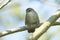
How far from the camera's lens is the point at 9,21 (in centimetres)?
568

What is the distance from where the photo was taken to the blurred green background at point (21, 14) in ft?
16.3

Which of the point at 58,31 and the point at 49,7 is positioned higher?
the point at 49,7

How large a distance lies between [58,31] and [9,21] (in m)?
1.31

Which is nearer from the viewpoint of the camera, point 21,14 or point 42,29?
point 42,29

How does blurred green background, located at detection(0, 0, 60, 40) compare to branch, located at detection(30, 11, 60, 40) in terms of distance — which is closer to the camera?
branch, located at detection(30, 11, 60, 40)

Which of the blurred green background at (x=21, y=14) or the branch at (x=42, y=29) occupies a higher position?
the branch at (x=42, y=29)

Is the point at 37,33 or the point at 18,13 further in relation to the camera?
the point at 18,13

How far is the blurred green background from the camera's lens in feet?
16.3

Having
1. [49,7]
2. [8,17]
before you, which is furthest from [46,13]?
[8,17]

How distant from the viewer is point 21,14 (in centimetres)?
538

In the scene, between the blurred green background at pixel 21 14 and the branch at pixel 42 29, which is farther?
the blurred green background at pixel 21 14

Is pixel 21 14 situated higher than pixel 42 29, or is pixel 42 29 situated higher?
pixel 42 29

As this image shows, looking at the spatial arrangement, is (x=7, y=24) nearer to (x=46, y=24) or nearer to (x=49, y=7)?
(x=49, y=7)

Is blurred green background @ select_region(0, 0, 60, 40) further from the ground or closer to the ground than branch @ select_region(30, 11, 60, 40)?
closer to the ground
